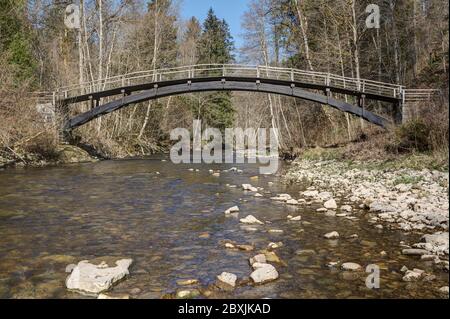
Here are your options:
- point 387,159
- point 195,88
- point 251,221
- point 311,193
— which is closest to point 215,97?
point 195,88

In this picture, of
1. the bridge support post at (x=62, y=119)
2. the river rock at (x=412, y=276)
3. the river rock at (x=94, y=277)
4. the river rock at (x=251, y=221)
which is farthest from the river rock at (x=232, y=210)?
the bridge support post at (x=62, y=119)

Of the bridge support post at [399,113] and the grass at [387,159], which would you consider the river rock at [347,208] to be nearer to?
the grass at [387,159]

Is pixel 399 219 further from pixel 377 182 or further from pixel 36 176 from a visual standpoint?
pixel 36 176

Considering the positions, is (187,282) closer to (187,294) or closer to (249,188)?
(187,294)

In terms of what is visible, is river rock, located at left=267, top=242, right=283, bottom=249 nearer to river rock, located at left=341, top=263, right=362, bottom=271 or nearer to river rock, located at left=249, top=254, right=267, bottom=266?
river rock, located at left=249, top=254, right=267, bottom=266

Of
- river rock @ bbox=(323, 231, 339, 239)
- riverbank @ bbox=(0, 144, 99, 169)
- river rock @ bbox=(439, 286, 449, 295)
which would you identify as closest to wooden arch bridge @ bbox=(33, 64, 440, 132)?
riverbank @ bbox=(0, 144, 99, 169)

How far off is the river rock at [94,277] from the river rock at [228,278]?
49.8 inches

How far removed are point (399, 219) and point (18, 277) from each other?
21.9ft

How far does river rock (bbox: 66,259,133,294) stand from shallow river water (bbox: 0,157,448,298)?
15 centimetres

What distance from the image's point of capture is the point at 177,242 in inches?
278

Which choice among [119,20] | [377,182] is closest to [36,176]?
[377,182]

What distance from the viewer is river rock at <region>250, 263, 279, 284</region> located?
5219 mm
